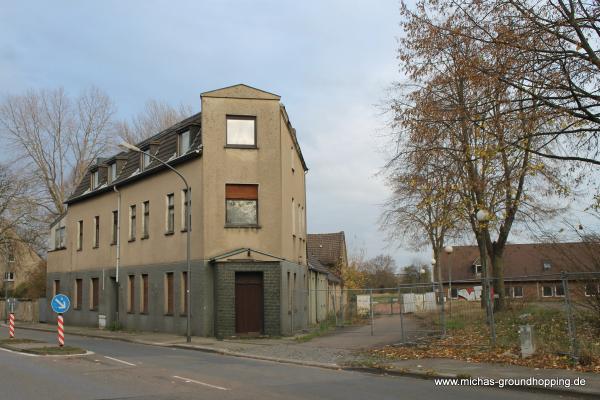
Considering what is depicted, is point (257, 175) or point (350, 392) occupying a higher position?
point (257, 175)

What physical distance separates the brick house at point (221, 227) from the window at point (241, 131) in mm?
43

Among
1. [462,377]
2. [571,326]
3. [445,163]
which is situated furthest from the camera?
[445,163]

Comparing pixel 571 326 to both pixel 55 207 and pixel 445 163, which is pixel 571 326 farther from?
pixel 55 207

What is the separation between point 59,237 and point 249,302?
23.4m

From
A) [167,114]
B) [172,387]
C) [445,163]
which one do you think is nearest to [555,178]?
[445,163]

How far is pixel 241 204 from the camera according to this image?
25.7 meters

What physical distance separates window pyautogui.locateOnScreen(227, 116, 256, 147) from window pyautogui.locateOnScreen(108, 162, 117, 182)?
11.7 m

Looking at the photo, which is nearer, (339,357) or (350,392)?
(350,392)

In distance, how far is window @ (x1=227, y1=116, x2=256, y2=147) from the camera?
1019 inches

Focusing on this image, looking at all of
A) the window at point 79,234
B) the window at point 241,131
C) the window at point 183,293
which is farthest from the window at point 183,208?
the window at point 79,234

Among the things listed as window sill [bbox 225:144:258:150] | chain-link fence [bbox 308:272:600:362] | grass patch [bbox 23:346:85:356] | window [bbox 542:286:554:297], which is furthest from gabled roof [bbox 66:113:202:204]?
window [bbox 542:286:554:297]

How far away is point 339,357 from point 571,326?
653 centimetres

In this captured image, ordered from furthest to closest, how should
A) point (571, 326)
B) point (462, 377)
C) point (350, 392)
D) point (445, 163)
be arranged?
1. point (445, 163)
2. point (571, 326)
3. point (462, 377)
4. point (350, 392)

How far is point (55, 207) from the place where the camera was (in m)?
53.4
